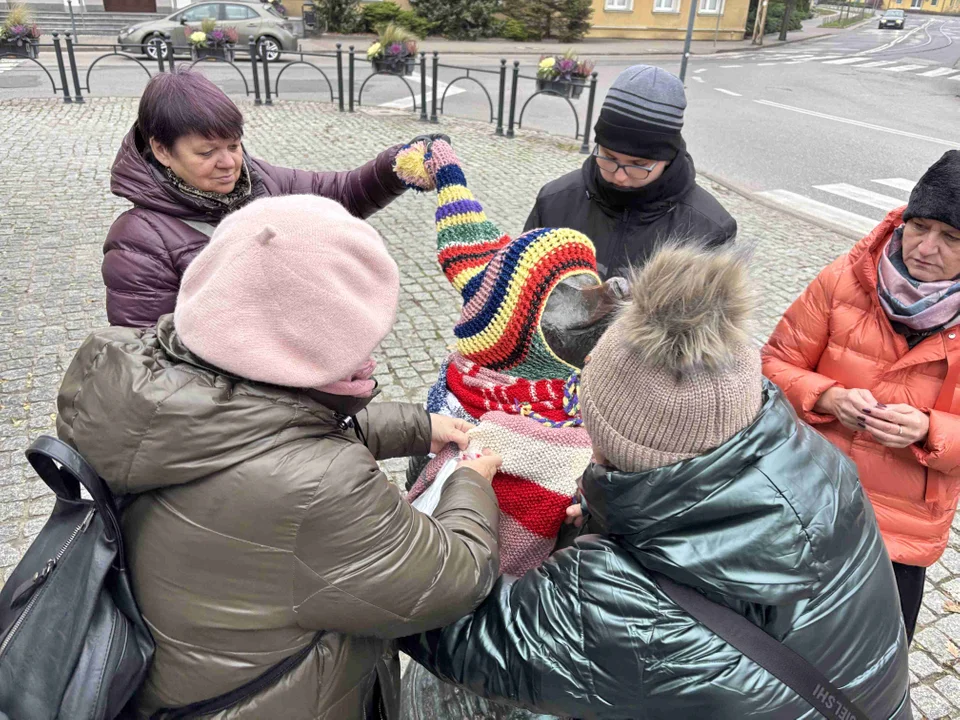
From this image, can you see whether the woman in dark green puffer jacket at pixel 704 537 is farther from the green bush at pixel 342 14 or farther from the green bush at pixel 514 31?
the green bush at pixel 514 31

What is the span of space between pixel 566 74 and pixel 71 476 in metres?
11.2

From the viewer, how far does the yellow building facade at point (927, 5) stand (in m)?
72.3

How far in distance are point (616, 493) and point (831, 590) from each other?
15.4 inches

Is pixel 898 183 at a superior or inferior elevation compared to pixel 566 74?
inferior

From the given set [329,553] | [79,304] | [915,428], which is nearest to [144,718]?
[329,553]

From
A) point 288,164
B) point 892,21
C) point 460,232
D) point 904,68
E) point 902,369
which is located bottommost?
point 288,164

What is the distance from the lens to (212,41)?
1366cm

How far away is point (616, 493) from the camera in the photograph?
48.2 inches

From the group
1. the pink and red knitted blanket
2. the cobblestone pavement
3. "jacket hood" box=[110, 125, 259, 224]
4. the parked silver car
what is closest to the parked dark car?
the parked silver car

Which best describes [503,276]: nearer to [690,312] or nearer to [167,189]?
[690,312]

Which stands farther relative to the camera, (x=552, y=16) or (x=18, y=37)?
(x=552, y=16)

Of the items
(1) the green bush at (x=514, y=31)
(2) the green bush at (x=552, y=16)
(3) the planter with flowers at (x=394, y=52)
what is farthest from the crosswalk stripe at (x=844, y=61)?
(3) the planter with flowers at (x=394, y=52)

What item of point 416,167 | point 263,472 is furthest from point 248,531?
point 416,167

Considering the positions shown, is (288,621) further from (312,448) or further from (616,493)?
(616,493)
